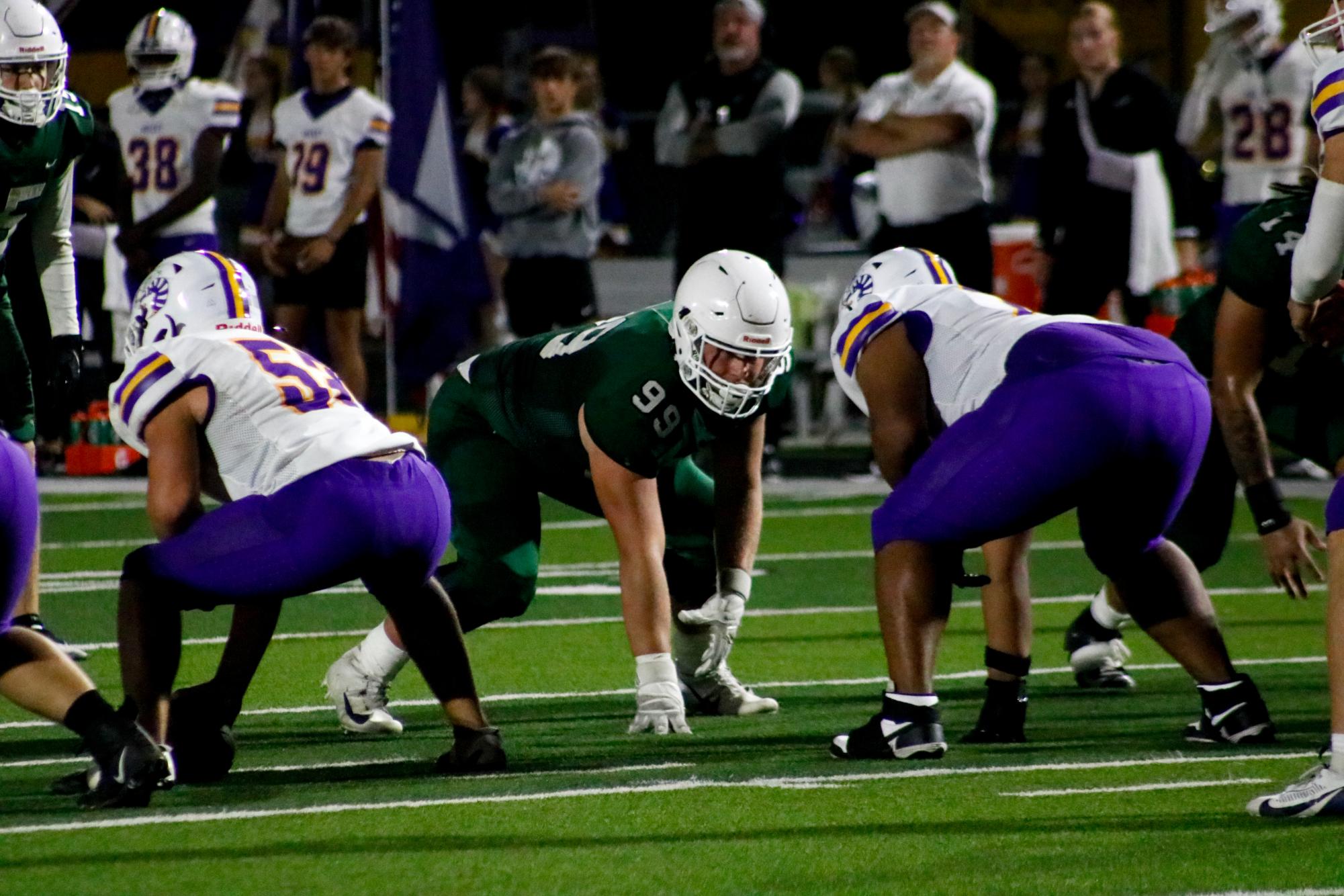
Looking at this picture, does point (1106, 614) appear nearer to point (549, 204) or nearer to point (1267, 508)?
point (1267, 508)

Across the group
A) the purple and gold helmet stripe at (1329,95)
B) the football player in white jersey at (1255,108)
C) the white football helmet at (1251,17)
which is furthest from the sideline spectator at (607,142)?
the purple and gold helmet stripe at (1329,95)

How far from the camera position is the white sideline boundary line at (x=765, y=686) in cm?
586

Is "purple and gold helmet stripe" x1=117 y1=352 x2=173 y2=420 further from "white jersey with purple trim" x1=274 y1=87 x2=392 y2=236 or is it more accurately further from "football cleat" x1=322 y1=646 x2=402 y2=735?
"white jersey with purple trim" x1=274 y1=87 x2=392 y2=236

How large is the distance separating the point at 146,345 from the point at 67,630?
2474mm

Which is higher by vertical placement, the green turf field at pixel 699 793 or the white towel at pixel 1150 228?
the white towel at pixel 1150 228

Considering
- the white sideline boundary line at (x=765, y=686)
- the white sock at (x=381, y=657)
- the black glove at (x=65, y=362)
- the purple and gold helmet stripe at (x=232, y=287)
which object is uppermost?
the purple and gold helmet stripe at (x=232, y=287)

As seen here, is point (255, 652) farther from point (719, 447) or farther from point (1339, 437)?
point (1339, 437)

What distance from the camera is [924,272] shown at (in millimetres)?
5512

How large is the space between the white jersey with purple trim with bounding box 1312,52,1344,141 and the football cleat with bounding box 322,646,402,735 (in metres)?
2.69

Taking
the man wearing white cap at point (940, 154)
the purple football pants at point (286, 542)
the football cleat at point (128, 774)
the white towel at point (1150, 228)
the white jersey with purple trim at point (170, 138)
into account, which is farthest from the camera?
the white towel at point (1150, 228)

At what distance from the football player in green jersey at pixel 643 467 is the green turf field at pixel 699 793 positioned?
21 cm

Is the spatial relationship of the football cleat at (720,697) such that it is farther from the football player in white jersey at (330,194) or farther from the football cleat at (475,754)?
the football player in white jersey at (330,194)

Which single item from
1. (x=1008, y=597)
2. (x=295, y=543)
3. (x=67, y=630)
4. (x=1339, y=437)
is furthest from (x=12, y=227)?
(x=1339, y=437)

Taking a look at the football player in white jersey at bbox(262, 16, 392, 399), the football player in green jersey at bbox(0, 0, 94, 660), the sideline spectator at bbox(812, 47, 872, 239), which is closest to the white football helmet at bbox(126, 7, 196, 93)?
the football player in white jersey at bbox(262, 16, 392, 399)
